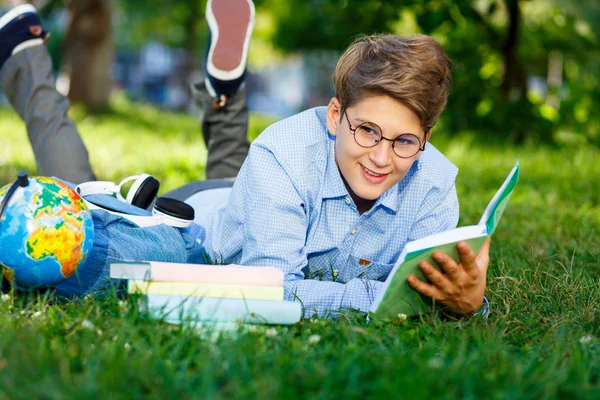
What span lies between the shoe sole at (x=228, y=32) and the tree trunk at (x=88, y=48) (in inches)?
318

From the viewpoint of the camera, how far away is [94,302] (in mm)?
2430

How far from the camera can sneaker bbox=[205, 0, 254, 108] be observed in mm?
4043

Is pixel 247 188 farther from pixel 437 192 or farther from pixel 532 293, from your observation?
pixel 532 293

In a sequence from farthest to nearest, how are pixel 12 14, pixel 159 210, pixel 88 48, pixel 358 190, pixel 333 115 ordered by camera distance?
pixel 88 48, pixel 12 14, pixel 159 210, pixel 333 115, pixel 358 190

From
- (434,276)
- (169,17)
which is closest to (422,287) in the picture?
(434,276)

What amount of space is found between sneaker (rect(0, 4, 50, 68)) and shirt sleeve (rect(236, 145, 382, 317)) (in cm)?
194

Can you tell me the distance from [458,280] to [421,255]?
0.21m

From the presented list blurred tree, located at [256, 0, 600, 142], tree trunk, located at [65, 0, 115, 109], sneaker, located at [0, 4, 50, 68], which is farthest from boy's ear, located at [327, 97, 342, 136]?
tree trunk, located at [65, 0, 115, 109]

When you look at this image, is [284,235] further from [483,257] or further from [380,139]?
[483,257]

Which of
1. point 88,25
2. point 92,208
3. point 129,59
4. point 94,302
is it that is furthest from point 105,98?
point 129,59

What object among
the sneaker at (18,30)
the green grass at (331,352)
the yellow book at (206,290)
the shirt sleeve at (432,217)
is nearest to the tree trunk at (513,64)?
the green grass at (331,352)

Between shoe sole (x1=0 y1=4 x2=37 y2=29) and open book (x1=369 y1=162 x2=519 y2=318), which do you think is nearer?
open book (x1=369 y1=162 x2=519 y2=318)

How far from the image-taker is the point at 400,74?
8.85ft

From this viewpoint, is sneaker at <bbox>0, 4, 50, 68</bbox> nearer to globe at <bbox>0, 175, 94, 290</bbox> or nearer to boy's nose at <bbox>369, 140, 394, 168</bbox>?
globe at <bbox>0, 175, 94, 290</bbox>
